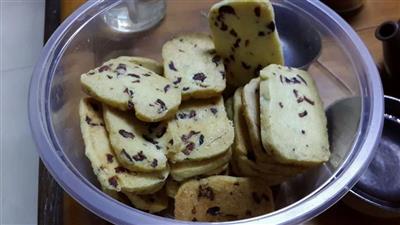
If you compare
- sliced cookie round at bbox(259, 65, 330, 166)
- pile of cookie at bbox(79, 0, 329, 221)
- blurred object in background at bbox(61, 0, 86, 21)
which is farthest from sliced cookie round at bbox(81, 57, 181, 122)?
blurred object in background at bbox(61, 0, 86, 21)

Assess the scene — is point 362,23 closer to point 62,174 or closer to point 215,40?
point 215,40

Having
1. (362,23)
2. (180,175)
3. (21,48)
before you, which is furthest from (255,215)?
(21,48)

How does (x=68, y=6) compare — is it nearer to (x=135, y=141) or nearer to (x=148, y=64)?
(x=148, y=64)

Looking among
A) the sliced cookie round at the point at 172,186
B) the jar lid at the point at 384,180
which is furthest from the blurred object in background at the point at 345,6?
the sliced cookie round at the point at 172,186

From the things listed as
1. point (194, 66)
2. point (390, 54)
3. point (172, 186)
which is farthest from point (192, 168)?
point (390, 54)

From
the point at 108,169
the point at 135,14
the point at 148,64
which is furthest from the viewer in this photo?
the point at 135,14

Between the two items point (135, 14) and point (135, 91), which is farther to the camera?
point (135, 14)

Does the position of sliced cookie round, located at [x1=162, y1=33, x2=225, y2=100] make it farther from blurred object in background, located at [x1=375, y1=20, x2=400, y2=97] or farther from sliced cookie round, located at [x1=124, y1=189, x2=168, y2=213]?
blurred object in background, located at [x1=375, y1=20, x2=400, y2=97]
